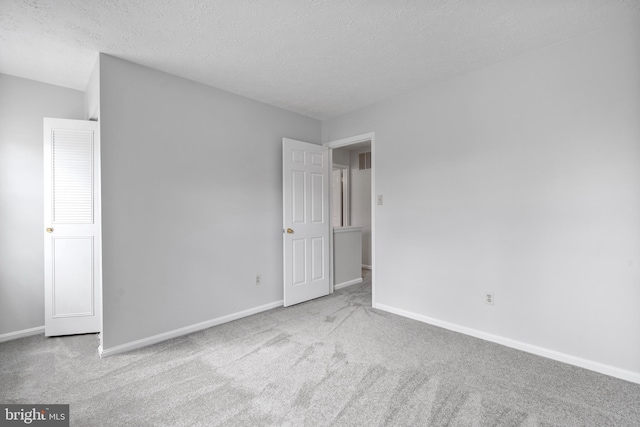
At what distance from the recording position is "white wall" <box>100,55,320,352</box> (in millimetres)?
2551

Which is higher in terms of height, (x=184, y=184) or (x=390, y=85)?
(x=390, y=85)

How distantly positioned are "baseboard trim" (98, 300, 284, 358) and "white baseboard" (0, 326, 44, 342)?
1081 mm

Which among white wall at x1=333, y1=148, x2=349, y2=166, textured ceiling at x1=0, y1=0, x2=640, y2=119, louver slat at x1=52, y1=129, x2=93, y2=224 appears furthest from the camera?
white wall at x1=333, y1=148, x2=349, y2=166

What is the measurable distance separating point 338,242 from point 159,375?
290 centimetres

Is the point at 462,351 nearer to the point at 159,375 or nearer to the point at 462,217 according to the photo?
the point at 462,217

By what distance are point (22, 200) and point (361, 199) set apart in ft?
16.5

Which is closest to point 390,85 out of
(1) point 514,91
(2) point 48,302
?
(1) point 514,91

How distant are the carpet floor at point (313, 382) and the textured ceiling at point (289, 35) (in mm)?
2511

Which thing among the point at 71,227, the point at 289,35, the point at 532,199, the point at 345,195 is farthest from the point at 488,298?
the point at 71,227

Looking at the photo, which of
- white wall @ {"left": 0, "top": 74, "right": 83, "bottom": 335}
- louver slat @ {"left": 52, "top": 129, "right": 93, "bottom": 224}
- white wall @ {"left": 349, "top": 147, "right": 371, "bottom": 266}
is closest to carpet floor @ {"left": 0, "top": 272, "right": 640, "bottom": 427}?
white wall @ {"left": 0, "top": 74, "right": 83, "bottom": 335}

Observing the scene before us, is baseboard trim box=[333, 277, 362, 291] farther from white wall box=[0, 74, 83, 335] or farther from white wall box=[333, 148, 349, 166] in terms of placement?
white wall box=[0, 74, 83, 335]

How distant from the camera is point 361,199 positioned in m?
6.24

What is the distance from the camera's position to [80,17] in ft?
6.61

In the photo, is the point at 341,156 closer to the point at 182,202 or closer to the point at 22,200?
the point at 182,202
